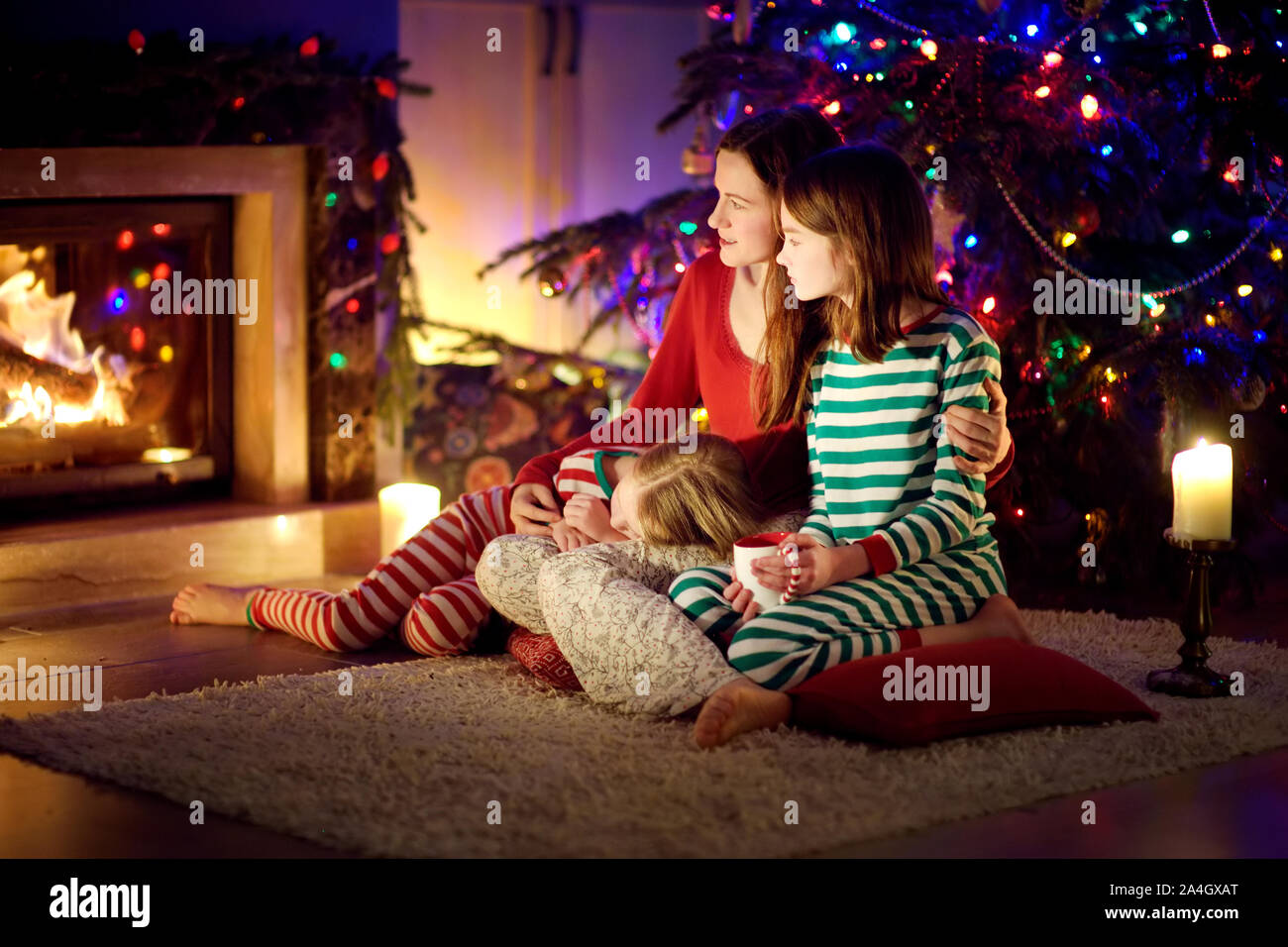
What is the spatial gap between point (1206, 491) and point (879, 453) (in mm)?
524

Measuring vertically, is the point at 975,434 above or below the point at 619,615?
above

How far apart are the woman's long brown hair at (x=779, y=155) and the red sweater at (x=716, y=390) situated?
0.27 feet

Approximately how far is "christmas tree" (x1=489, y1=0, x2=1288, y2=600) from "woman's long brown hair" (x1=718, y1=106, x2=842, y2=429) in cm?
47

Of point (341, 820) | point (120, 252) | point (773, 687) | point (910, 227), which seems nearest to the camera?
point (341, 820)

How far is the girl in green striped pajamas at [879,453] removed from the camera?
2.37 meters

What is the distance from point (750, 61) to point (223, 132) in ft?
4.00

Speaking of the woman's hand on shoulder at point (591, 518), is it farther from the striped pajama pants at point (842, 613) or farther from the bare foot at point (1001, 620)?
the bare foot at point (1001, 620)

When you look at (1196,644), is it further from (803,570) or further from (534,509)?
(534,509)

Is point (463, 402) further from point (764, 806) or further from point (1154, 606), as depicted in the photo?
point (764, 806)

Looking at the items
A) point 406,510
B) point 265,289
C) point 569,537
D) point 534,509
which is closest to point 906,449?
point 569,537

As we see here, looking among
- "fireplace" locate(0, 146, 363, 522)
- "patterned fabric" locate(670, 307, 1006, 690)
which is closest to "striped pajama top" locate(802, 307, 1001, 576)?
"patterned fabric" locate(670, 307, 1006, 690)

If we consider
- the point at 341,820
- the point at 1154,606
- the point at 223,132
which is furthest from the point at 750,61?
the point at 341,820

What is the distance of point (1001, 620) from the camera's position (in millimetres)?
2477

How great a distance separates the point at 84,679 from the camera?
8.89 ft
